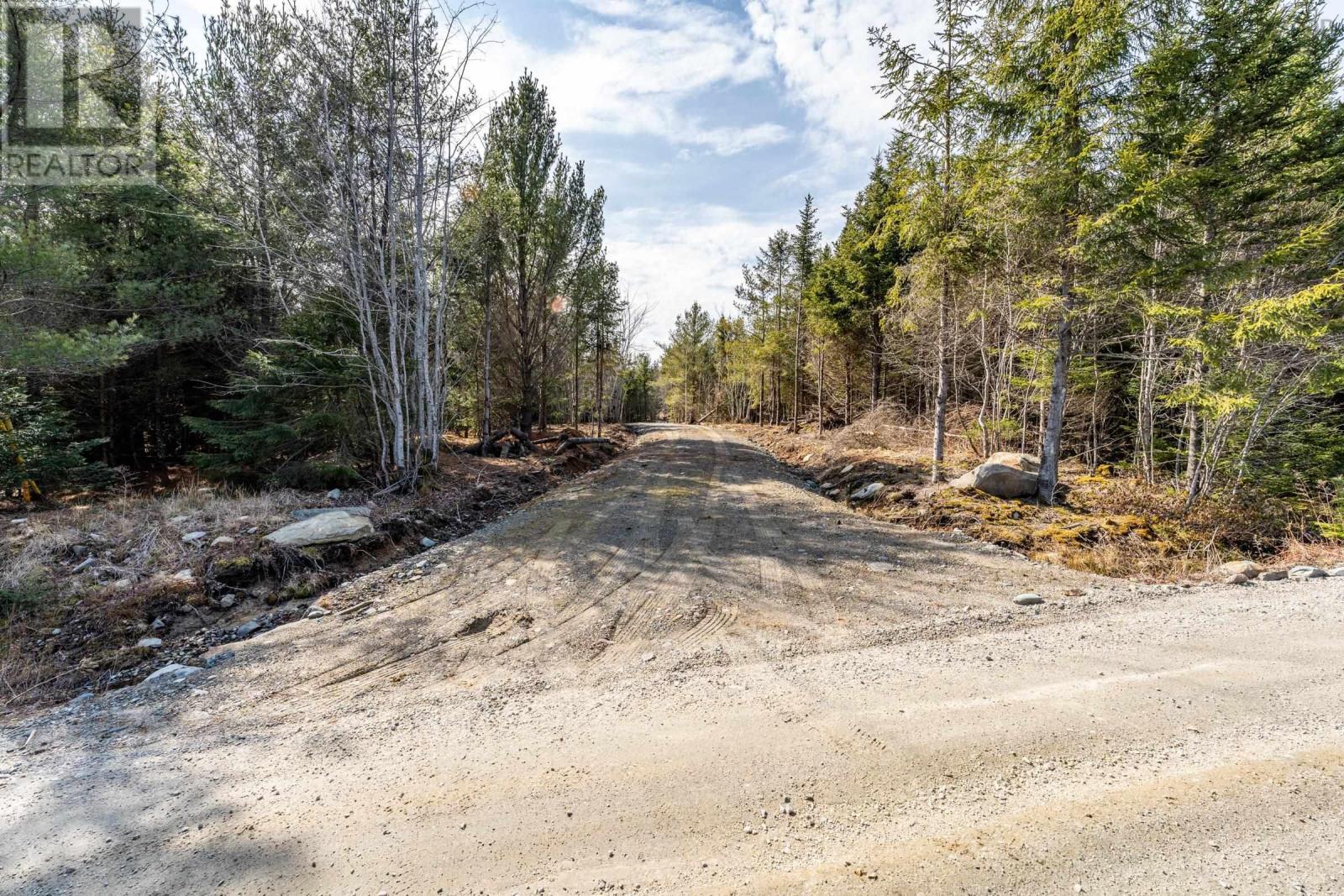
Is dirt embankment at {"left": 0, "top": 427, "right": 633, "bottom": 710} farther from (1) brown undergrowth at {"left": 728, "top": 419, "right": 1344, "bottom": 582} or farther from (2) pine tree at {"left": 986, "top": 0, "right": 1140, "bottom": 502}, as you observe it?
(2) pine tree at {"left": 986, "top": 0, "right": 1140, "bottom": 502}

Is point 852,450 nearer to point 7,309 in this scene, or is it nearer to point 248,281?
point 248,281

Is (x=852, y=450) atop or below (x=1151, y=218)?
below

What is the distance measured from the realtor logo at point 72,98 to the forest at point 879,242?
250 mm

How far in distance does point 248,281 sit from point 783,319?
22.5 m

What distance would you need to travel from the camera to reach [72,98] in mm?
9273

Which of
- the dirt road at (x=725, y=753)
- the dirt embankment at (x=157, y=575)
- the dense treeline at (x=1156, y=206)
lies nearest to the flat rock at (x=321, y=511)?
the dirt embankment at (x=157, y=575)

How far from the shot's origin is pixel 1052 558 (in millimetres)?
5816

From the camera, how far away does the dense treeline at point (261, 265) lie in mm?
8484

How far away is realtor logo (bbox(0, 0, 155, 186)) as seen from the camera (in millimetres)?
7902

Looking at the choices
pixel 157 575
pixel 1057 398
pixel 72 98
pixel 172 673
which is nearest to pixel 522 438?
pixel 157 575

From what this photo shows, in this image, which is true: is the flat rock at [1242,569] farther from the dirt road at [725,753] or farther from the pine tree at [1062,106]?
the pine tree at [1062,106]

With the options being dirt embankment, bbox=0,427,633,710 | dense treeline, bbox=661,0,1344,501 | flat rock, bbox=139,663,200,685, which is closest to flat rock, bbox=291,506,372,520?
dirt embankment, bbox=0,427,633,710

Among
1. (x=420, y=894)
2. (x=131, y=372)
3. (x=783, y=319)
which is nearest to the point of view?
(x=420, y=894)

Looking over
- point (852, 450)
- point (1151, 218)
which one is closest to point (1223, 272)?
point (1151, 218)
